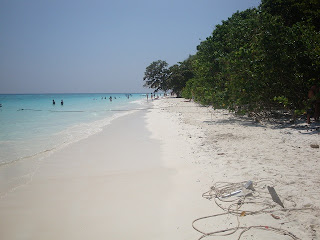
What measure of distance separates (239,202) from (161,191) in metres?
1.56

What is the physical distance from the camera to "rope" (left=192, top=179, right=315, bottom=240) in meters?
2.93

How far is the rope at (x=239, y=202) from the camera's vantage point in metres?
2.93

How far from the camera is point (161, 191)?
4387 mm

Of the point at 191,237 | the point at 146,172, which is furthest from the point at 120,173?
the point at 191,237

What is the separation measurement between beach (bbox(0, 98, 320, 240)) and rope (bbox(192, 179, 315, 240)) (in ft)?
0.12

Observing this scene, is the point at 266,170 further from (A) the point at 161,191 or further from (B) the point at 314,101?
(B) the point at 314,101

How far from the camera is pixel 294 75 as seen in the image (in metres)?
9.99

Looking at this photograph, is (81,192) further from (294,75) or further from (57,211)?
(294,75)

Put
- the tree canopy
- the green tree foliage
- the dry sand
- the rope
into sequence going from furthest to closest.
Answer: the green tree foliage < the tree canopy < the dry sand < the rope

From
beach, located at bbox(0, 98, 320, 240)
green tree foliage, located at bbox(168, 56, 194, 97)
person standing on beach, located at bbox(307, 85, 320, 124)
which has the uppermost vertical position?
green tree foliage, located at bbox(168, 56, 194, 97)

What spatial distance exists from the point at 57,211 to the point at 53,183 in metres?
1.44

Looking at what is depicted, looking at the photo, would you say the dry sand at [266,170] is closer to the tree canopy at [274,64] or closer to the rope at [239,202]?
the rope at [239,202]

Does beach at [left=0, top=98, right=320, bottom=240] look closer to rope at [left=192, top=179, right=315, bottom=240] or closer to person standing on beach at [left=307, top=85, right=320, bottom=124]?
rope at [left=192, top=179, right=315, bottom=240]

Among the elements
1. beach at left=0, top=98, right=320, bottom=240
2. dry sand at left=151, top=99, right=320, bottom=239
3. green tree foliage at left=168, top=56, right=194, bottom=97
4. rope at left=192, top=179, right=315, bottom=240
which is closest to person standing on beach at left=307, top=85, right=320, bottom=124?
dry sand at left=151, top=99, right=320, bottom=239
